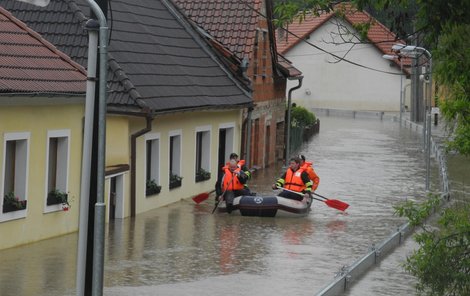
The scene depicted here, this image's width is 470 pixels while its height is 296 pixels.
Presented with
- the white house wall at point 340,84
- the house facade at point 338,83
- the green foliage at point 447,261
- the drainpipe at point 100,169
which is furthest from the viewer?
the white house wall at point 340,84

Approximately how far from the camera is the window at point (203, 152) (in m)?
32.6

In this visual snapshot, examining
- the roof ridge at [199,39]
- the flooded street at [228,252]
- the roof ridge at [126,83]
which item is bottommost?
the flooded street at [228,252]

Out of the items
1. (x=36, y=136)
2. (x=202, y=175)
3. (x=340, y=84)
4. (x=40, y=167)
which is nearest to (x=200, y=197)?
(x=202, y=175)

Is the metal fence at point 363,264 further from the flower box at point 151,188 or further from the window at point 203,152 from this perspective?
the window at point 203,152

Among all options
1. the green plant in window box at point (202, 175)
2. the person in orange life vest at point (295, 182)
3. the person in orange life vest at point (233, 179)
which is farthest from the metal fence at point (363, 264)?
the green plant in window box at point (202, 175)

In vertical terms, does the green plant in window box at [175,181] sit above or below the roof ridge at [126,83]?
below

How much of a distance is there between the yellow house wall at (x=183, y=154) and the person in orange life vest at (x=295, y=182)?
273 centimetres

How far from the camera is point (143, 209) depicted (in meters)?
27.6

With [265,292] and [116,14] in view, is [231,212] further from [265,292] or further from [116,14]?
[265,292]

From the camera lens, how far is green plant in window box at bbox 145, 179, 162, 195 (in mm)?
27922

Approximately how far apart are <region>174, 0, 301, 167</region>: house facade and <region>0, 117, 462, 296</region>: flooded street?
3572mm

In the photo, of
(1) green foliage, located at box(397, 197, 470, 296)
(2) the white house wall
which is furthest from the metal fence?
(2) the white house wall

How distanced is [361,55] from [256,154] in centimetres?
4261

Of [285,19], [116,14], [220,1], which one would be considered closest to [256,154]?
[220,1]
